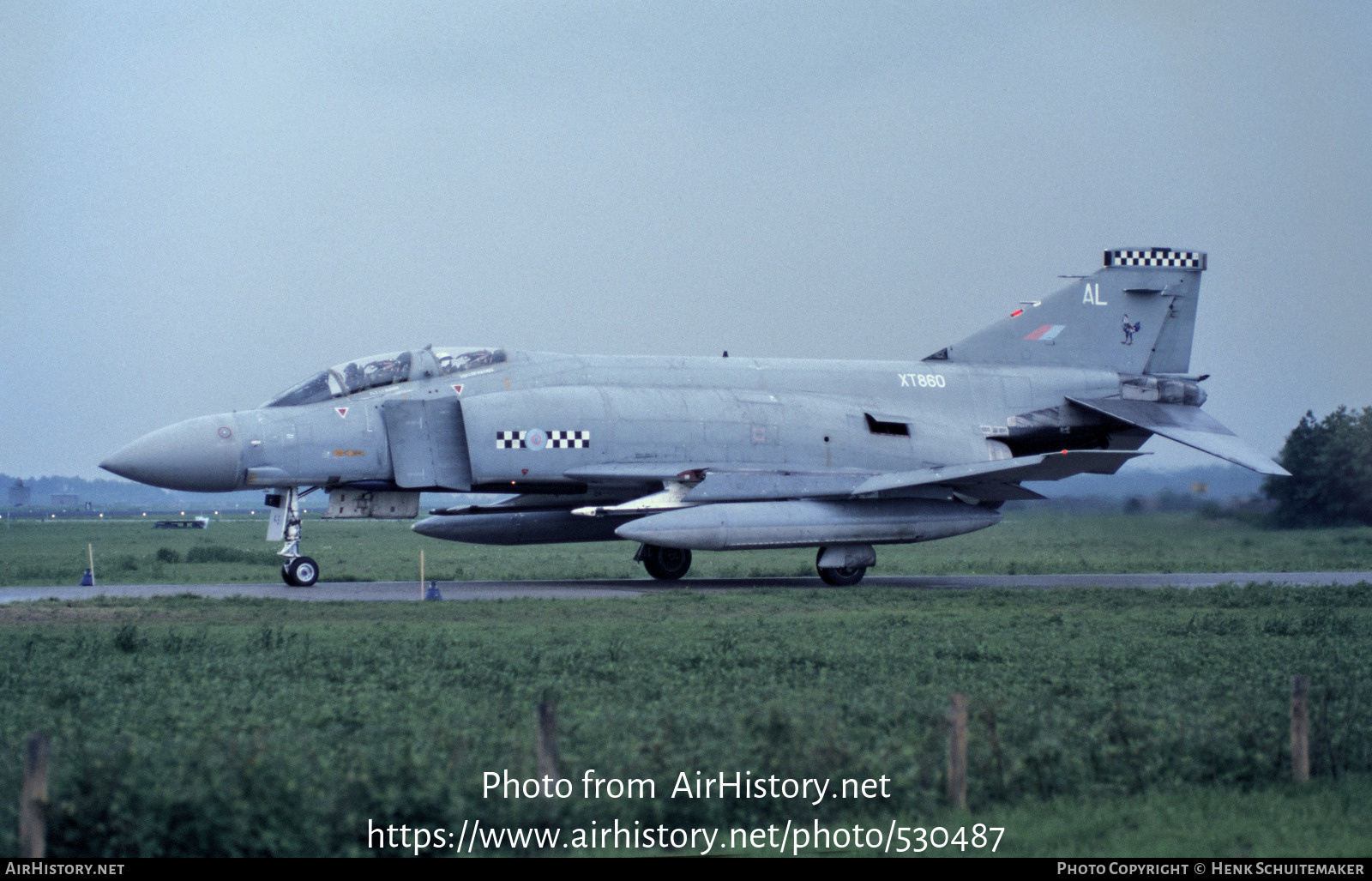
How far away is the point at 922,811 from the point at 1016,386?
2023 centimetres

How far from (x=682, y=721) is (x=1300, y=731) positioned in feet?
14.2

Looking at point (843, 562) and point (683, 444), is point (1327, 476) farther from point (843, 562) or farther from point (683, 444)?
point (683, 444)

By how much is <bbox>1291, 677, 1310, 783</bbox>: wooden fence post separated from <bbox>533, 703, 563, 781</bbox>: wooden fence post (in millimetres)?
5138

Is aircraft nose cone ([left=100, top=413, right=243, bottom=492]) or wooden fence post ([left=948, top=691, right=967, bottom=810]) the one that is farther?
aircraft nose cone ([left=100, top=413, right=243, bottom=492])

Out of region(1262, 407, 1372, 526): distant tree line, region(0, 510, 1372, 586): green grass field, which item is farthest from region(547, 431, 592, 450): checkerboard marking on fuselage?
region(1262, 407, 1372, 526): distant tree line

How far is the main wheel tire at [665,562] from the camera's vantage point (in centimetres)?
2567

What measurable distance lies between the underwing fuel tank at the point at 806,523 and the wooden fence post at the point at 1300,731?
43.2ft

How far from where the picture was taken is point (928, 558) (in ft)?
123

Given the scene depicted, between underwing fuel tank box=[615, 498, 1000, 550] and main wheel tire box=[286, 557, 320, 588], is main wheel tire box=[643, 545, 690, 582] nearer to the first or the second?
underwing fuel tank box=[615, 498, 1000, 550]

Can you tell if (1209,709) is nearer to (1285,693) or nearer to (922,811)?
(1285,693)

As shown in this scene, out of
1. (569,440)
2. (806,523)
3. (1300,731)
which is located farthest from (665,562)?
(1300,731)

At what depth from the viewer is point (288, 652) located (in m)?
13.8

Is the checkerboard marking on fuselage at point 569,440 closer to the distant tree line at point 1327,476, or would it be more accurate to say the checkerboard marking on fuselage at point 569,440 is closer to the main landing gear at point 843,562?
the main landing gear at point 843,562

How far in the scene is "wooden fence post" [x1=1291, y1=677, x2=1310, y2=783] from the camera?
9000 millimetres
